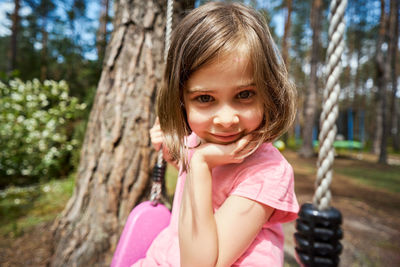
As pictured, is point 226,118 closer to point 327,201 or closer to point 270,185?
point 270,185

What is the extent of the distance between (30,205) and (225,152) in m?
3.19

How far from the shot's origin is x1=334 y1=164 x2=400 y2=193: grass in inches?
199

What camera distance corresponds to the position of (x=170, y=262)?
97 cm

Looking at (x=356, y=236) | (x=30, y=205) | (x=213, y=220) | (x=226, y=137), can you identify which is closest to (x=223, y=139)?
(x=226, y=137)

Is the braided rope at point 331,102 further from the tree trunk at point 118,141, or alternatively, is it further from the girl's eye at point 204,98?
the tree trunk at point 118,141

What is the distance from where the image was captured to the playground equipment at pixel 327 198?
68 cm

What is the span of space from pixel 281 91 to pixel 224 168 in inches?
14.3

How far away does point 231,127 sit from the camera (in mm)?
824

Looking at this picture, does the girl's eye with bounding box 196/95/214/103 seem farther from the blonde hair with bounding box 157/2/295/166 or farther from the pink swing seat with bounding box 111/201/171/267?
the pink swing seat with bounding box 111/201/171/267

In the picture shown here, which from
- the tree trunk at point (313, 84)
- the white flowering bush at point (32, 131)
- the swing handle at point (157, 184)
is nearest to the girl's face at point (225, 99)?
the swing handle at point (157, 184)

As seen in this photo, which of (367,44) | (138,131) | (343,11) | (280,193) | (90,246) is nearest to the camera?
(343,11)

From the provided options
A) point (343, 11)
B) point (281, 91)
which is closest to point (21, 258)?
point (281, 91)

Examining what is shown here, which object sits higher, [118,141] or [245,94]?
[245,94]

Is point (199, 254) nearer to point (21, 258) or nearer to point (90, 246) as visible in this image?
point (90, 246)
